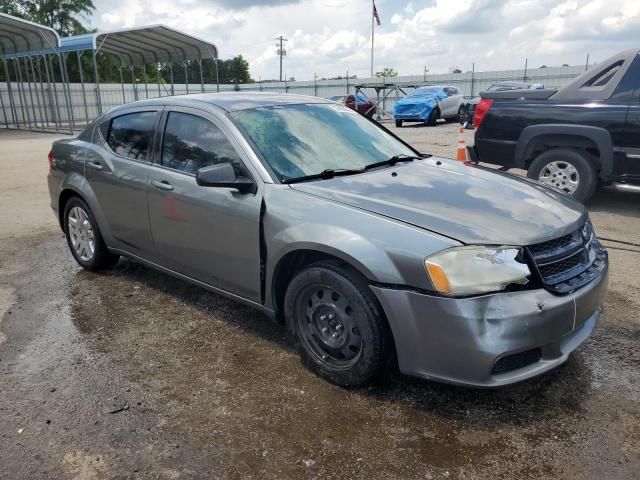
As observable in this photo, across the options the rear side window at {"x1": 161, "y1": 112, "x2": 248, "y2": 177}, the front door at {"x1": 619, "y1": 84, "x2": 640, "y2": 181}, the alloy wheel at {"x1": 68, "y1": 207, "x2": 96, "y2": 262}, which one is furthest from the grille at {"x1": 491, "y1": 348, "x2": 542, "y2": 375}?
the front door at {"x1": 619, "y1": 84, "x2": 640, "y2": 181}

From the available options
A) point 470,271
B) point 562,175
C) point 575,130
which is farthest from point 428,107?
point 470,271

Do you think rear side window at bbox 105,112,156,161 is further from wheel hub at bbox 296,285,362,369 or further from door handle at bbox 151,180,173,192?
wheel hub at bbox 296,285,362,369

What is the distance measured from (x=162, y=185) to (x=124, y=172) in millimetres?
573

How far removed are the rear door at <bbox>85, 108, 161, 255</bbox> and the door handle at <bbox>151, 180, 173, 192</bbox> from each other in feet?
0.43

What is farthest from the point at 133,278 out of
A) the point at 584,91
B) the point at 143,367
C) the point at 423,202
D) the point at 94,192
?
the point at 584,91

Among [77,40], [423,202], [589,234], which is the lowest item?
[589,234]

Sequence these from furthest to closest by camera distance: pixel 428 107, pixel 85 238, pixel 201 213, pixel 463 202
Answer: pixel 428 107
pixel 85 238
pixel 201 213
pixel 463 202

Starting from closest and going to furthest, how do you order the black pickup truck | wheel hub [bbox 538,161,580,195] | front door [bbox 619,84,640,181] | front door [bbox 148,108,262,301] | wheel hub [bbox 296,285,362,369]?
wheel hub [bbox 296,285,362,369] → front door [bbox 148,108,262,301] → front door [bbox 619,84,640,181] → the black pickup truck → wheel hub [bbox 538,161,580,195]

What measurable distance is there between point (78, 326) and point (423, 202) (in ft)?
8.87

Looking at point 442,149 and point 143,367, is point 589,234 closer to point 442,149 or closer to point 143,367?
point 143,367

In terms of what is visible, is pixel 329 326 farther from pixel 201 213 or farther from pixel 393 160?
pixel 393 160

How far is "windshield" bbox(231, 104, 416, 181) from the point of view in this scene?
3357 millimetres

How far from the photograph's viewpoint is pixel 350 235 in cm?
272

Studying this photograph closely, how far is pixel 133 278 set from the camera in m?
4.84
